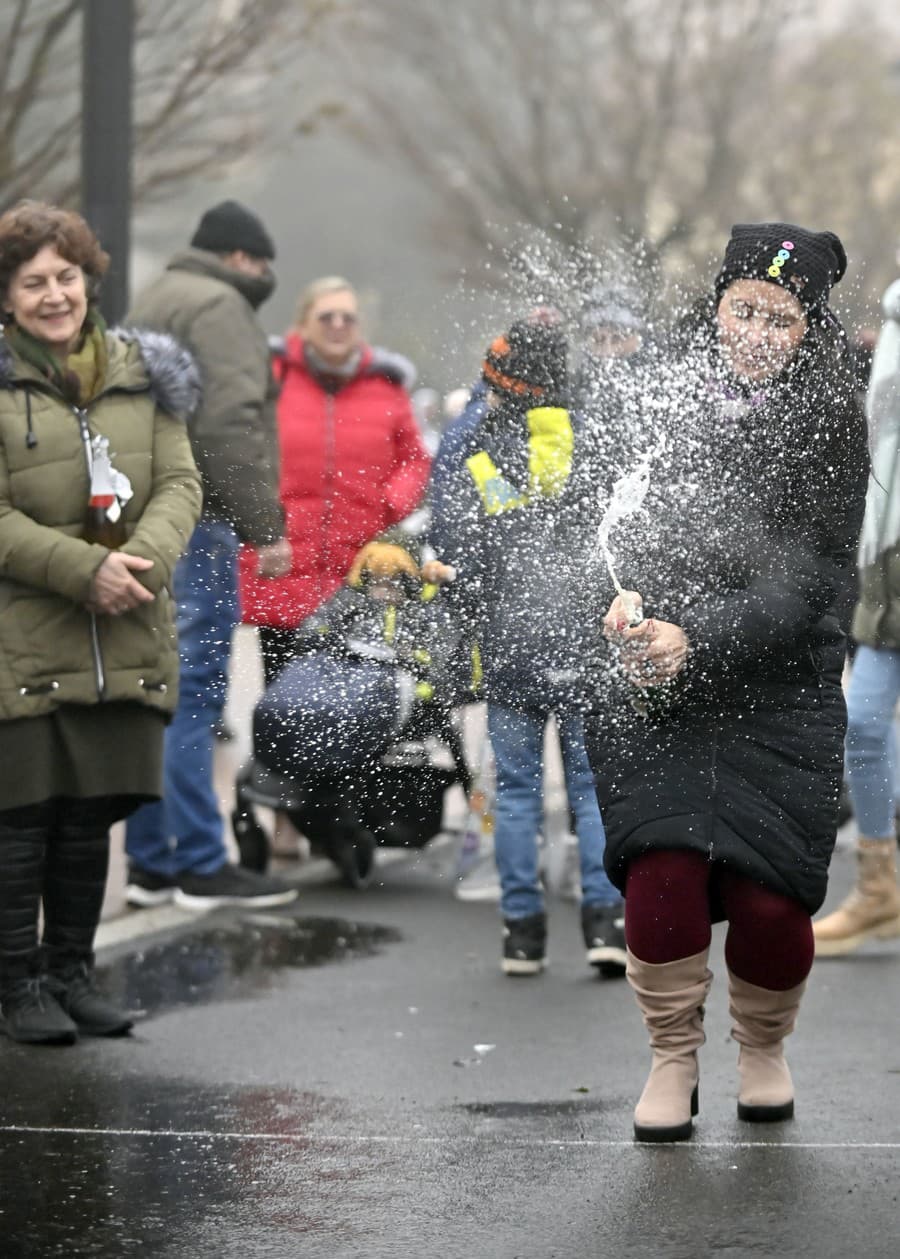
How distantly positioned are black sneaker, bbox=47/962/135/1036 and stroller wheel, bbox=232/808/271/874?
7.13ft

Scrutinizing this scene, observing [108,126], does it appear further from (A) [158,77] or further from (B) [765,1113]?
(B) [765,1113]

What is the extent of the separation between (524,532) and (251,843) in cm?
349

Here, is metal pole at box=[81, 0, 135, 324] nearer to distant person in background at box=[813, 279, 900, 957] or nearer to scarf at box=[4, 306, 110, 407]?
scarf at box=[4, 306, 110, 407]

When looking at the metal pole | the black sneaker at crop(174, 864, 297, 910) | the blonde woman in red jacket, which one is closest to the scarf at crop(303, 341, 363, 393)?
the blonde woman in red jacket

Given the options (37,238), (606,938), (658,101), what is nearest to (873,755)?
(606,938)

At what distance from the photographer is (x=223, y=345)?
7.54 metres

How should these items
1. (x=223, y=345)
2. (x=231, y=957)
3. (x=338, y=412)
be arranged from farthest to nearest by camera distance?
(x=338, y=412)
(x=223, y=345)
(x=231, y=957)

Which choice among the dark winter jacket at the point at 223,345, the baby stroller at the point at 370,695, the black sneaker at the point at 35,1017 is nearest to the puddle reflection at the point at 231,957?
the black sneaker at the point at 35,1017

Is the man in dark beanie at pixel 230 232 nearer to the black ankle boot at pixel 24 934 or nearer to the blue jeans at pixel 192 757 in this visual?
the blue jeans at pixel 192 757

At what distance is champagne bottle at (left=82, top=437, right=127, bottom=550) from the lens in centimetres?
591

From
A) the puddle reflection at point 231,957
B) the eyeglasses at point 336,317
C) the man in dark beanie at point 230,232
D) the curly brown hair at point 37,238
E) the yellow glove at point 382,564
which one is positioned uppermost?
the man in dark beanie at point 230,232

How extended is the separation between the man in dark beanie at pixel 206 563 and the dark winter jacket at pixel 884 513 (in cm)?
170

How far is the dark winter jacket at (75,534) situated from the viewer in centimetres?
582

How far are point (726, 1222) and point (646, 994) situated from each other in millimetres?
671
